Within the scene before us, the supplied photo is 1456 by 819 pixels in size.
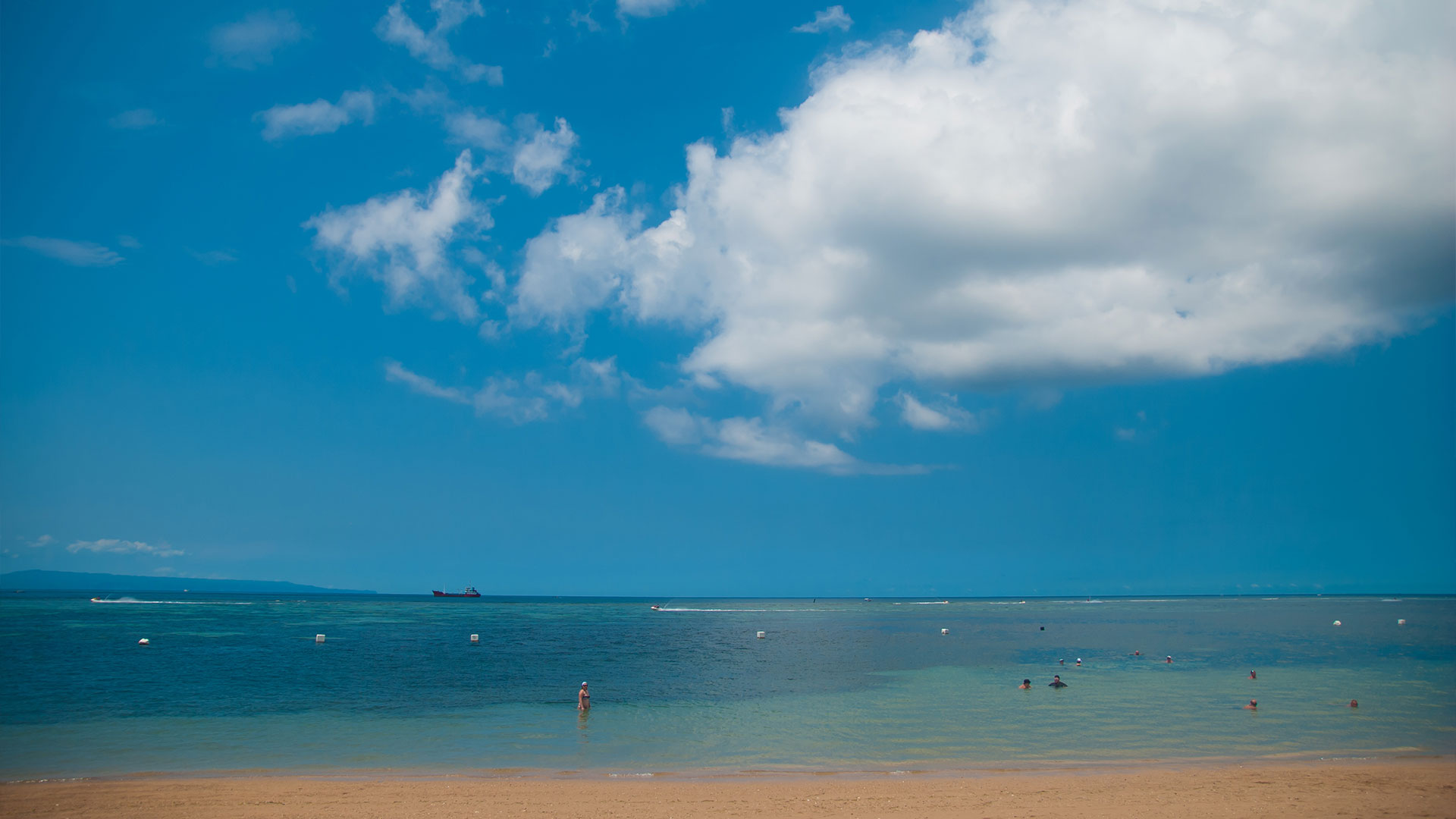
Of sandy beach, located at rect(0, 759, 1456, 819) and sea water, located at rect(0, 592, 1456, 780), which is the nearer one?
sandy beach, located at rect(0, 759, 1456, 819)

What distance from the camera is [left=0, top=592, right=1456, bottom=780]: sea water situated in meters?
22.7

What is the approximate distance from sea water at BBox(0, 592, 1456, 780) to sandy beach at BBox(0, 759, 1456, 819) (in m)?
1.70

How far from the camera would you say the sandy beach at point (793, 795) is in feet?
54.0

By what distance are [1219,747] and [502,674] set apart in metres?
33.1

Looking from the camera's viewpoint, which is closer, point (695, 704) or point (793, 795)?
point (793, 795)

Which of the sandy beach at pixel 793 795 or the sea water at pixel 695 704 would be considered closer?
the sandy beach at pixel 793 795

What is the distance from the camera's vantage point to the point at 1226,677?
130ft

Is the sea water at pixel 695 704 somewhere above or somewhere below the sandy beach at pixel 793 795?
below

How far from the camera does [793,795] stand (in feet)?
59.0

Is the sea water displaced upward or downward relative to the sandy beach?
downward

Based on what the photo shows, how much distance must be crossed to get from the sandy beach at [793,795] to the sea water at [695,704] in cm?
170

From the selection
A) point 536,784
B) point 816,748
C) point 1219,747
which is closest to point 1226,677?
point 1219,747

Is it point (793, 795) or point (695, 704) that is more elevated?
point (793, 795)

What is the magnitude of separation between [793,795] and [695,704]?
1442 centimetres
